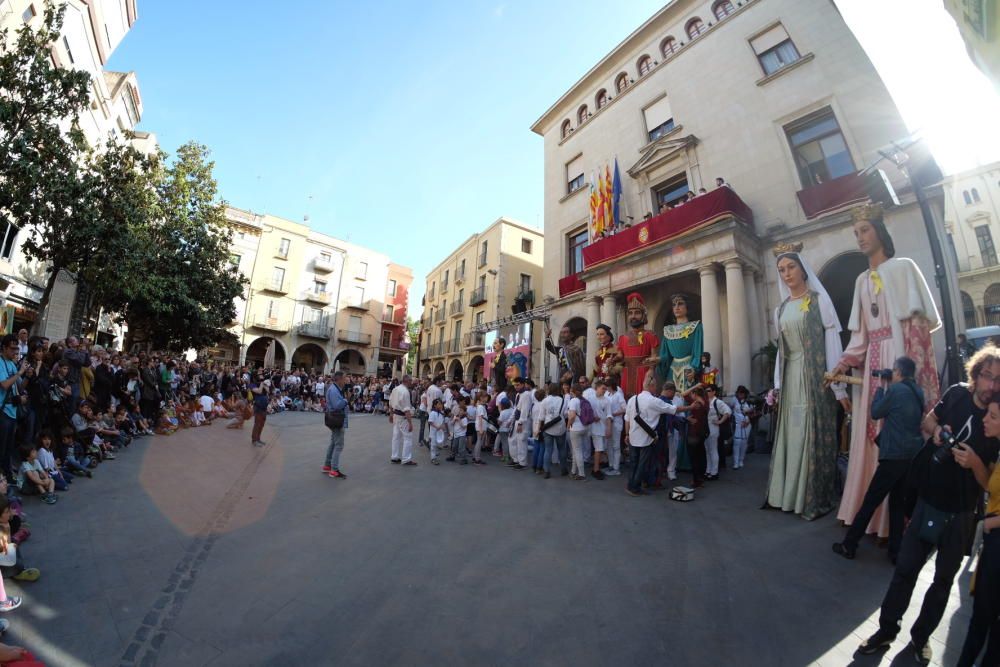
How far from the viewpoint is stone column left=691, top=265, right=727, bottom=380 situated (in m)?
11.6

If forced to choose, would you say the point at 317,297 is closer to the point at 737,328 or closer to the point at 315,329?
the point at 315,329

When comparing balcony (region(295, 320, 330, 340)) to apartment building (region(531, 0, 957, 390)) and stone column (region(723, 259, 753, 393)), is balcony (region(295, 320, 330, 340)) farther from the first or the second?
stone column (region(723, 259, 753, 393))

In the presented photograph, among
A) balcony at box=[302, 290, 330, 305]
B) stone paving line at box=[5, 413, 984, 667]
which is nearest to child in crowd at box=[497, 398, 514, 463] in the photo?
stone paving line at box=[5, 413, 984, 667]

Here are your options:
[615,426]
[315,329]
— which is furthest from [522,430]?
[315,329]

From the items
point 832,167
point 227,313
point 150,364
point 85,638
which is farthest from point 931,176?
point 227,313

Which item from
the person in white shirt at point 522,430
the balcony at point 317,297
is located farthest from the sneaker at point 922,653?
the balcony at point 317,297

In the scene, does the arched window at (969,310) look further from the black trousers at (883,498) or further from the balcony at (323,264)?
the balcony at (323,264)

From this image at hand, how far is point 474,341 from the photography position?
30.1 metres

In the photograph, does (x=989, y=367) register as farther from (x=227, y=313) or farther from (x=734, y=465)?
(x=227, y=313)

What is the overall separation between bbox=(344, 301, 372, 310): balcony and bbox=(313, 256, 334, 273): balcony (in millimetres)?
3217

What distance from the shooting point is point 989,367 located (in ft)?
7.93

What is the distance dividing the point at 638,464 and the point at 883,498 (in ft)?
9.36

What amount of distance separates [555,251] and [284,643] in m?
19.5

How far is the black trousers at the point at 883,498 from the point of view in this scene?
352 centimetres
